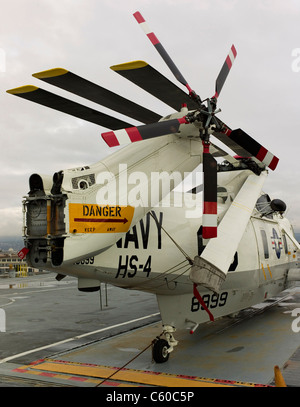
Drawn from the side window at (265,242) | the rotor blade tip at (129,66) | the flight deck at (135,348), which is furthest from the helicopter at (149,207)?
the side window at (265,242)

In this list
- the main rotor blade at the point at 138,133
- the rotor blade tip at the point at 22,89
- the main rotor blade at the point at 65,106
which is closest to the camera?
the main rotor blade at the point at 138,133

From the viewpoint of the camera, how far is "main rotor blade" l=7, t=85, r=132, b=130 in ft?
28.6

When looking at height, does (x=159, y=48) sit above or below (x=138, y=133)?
above

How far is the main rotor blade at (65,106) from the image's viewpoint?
8.73m

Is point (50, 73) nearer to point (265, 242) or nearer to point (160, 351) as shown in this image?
point (160, 351)

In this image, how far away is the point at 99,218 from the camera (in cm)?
841

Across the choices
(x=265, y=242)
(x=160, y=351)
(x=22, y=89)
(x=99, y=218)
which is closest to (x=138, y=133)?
(x=99, y=218)

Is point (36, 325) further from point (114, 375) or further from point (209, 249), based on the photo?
point (209, 249)

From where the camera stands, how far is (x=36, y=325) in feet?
52.3

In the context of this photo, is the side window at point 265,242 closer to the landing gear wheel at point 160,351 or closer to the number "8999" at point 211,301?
the number "8999" at point 211,301

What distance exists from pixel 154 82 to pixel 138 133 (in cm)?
139

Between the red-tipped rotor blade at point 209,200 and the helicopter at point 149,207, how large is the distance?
0.08 feet

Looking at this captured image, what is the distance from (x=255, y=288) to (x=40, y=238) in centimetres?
844
